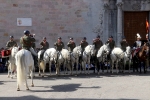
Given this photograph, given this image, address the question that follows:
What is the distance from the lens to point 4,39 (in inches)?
800

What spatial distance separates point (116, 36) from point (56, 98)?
39.8 feet

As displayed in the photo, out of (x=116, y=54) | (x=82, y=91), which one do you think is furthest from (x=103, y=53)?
(x=82, y=91)

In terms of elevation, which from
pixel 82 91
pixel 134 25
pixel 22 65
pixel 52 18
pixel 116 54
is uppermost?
pixel 52 18

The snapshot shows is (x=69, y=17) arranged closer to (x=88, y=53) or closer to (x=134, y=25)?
(x=134, y=25)

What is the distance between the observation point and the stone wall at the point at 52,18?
802 inches

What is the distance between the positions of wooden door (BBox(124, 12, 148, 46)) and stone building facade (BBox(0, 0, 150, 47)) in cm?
47

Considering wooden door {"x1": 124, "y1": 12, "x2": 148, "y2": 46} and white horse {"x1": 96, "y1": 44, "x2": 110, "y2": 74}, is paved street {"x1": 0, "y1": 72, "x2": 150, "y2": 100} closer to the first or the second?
white horse {"x1": 96, "y1": 44, "x2": 110, "y2": 74}

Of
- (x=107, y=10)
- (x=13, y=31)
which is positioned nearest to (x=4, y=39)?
(x=13, y=31)

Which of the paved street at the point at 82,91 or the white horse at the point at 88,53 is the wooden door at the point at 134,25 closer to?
the white horse at the point at 88,53

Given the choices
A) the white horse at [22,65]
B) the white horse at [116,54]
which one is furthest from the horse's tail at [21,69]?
the white horse at [116,54]

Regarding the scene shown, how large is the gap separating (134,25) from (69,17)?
4677mm

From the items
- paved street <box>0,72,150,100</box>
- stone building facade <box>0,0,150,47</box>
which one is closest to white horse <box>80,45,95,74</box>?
paved street <box>0,72,150,100</box>

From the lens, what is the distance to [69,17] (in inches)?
818

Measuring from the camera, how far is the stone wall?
20.4 m
